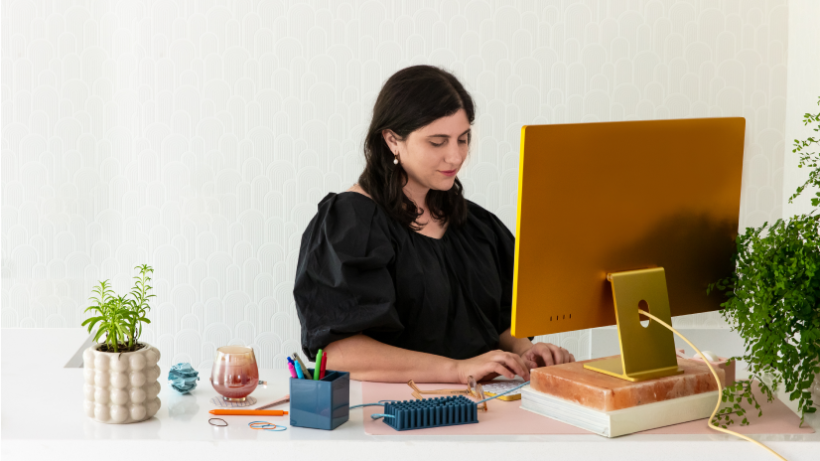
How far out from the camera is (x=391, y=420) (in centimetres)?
124

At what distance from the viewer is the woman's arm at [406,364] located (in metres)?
1.56

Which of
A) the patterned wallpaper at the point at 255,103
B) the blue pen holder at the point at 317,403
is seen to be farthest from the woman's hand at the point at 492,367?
the patterned wallpaper at the point at 255,103

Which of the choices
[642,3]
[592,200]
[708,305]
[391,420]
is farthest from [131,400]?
[642,3]

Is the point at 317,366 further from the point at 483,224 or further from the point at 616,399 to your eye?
the point at 483,224

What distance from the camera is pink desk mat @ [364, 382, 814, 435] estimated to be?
1221 mm

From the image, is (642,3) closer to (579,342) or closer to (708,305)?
(579,342)

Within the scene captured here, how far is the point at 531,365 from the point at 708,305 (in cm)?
43

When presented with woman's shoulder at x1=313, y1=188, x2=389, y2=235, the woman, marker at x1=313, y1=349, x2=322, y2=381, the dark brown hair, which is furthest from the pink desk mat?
the dark brown hair

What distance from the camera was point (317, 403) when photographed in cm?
121

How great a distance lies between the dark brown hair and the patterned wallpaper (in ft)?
2.50

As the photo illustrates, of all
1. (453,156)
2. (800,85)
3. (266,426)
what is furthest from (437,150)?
(800,85)

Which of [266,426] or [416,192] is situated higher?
[416,192]

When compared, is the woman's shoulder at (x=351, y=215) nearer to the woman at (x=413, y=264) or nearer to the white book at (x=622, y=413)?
the woman at (x=413, y=264)

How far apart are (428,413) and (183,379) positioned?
48 centimetres
